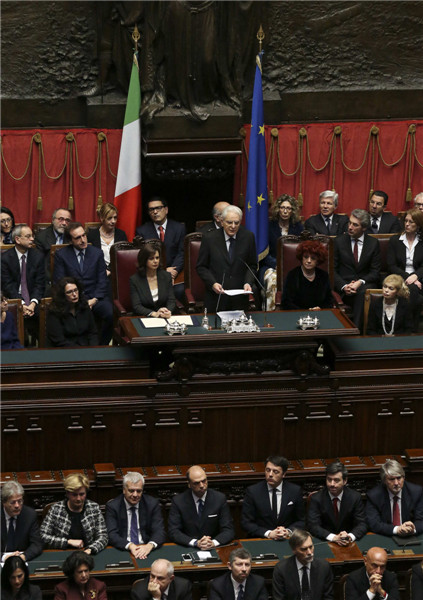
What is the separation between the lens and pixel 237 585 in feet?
28.9

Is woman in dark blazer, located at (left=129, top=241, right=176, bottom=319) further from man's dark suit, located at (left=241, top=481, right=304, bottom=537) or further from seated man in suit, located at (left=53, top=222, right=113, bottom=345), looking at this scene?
man's dark suit, located at (left=241, top=481, right=304, bottom=537)

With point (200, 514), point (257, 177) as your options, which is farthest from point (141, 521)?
point (257, 177)

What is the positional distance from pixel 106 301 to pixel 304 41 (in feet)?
11.2

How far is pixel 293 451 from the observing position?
32.9 ft

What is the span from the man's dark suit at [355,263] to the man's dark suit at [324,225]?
44 centimetres

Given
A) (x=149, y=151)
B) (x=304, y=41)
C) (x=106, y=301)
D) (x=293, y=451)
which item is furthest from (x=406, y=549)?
(x=304, y=41)

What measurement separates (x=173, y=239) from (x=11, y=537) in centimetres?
372

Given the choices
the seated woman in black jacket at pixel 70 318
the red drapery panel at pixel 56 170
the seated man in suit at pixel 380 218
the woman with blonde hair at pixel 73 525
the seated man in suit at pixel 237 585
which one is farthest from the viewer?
the red drapery panel at pixel 56 170

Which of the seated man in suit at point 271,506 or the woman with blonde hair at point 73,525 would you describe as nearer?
the woman with blonde hair at point 73,525

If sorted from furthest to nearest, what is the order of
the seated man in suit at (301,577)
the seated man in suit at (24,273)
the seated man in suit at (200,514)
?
1. the seated man in suit at (24,273)
2. the seated man in suit at (200,514)
3. the seated man in suit at (301,577)

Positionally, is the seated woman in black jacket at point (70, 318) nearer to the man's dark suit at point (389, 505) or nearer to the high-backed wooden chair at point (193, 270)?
the high-backed wooden chair at point (193, 270)

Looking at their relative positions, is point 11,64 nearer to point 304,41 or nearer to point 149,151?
point 149,151

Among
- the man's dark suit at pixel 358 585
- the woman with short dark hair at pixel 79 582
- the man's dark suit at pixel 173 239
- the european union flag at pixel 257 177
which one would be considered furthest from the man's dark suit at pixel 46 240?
the man's dark suit at pixel 358 585

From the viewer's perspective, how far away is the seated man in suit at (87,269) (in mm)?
11211
